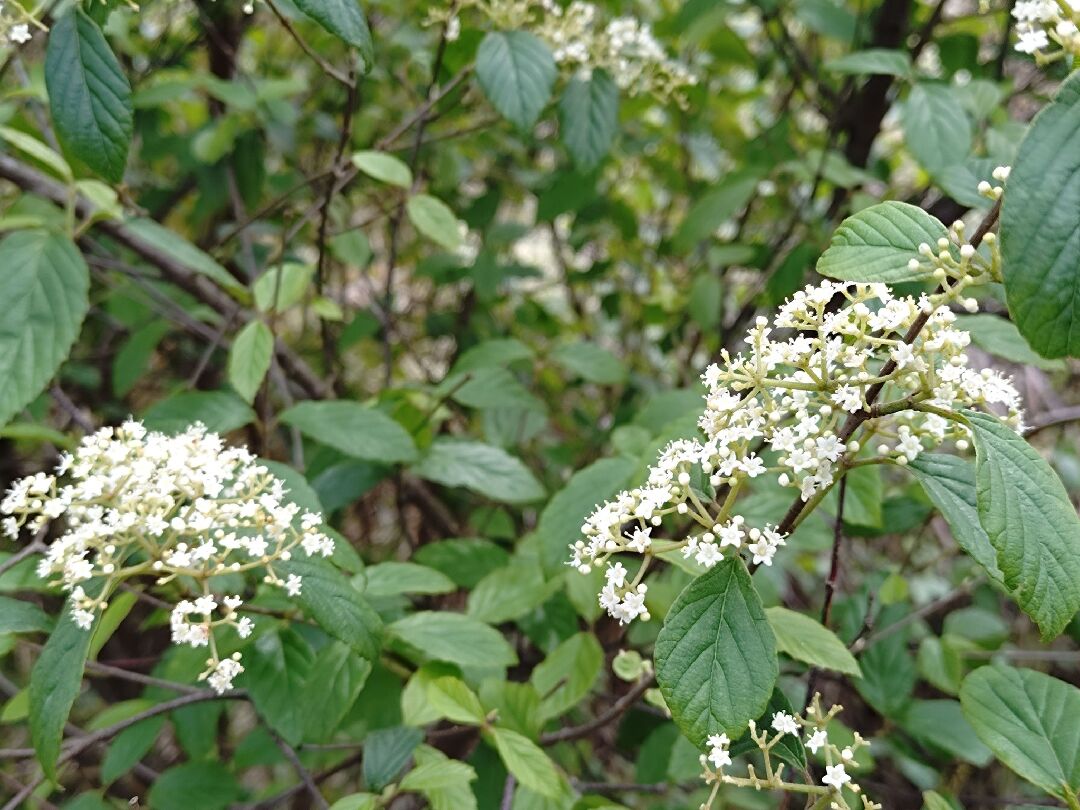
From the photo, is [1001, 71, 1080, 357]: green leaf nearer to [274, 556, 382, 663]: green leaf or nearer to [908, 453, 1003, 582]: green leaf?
[908, 453, 1003, 582]: green leaf

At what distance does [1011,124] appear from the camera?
168 cm

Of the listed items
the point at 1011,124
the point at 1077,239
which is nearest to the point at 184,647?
the point at 1077,239

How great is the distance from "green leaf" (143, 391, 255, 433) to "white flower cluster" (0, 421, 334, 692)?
367 millimetres

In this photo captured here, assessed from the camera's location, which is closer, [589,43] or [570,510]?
[570,510]

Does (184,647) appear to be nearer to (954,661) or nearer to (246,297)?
(246,297)

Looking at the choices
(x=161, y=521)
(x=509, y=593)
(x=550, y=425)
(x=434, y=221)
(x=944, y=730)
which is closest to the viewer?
(x=161, y=521)

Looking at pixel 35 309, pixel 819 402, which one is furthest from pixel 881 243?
pixel 35 309

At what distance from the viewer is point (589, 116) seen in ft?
5.39

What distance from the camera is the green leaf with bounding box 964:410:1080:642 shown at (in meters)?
0.74

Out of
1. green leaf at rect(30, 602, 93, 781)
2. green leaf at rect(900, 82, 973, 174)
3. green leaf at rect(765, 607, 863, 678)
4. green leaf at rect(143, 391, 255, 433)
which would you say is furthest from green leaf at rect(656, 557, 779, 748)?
green leaf at rect(900, 82, 973, 174)

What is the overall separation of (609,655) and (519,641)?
0.65 feet

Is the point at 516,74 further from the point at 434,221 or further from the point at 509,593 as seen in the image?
the point at 509,593

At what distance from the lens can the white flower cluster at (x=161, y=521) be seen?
0.93 meters

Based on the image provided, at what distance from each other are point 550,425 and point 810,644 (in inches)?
69.3
